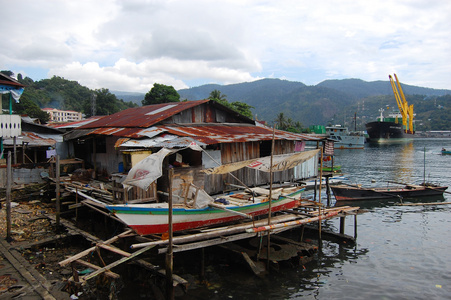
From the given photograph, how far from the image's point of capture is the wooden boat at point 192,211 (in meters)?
9.99

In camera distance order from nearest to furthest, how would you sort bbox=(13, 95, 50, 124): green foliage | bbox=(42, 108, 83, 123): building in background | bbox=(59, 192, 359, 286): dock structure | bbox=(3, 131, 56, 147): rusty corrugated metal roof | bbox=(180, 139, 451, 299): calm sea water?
bbox=(59, 192, 359, 286): dock structure → bbox=(180, 139, 451, 299): calm sea water → bbox=(3, 131, 56, 147): rusty corrugated metal roof → bbox=(13, 95, 50, 124): green foliage → bbox=(42, 108, 83, 123): building in background

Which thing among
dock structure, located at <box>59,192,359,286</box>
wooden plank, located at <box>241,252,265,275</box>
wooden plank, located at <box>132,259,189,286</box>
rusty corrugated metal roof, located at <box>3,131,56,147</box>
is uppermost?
rusty corrugated metal roof, located at <box>3,131,56,147</box>

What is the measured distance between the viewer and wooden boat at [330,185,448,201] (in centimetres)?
2475

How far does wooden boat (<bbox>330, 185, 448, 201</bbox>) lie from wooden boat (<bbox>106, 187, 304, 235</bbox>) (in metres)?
12.7

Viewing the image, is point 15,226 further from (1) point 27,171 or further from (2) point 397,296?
(2) point 397,296

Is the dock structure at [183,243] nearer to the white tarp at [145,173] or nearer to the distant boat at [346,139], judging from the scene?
the white tarp at [145,173]

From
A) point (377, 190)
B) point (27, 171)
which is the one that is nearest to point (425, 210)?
point (377, 190)

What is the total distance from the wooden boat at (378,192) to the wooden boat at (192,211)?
12.7 metres

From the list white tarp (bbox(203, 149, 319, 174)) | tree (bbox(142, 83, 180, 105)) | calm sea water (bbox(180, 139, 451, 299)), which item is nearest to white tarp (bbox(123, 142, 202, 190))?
white tarp (bbox(203, 149, 319, 174))

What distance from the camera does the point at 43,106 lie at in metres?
72.8

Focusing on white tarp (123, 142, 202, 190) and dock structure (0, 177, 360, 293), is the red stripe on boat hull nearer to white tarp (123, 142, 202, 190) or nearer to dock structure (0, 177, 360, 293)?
dock structure (0, 177, 360, 293)

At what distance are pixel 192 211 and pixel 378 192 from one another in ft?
64.6

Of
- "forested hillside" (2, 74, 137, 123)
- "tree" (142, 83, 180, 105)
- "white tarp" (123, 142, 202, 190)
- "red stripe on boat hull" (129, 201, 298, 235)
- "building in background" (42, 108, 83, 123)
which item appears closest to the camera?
"white tarp" (123, 142, 202, 190)

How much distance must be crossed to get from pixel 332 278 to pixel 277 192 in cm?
402
